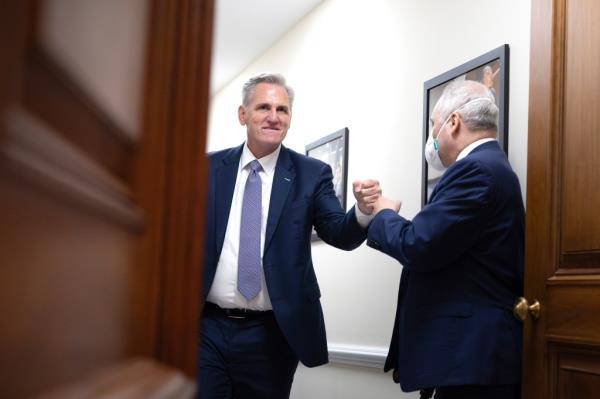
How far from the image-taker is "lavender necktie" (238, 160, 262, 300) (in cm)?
253

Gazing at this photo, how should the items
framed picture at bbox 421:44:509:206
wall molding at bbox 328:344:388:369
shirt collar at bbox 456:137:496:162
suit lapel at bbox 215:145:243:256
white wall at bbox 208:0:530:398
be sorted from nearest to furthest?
shirt collar at bbox 456:137:496:162, suit lapel at bbox 215:145:243:256, framed picture at bbox 421:44:509:206, white wall at bbox 208:0:530:398, wall molding at bbox 328:344:388:369

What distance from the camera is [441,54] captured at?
329 cm

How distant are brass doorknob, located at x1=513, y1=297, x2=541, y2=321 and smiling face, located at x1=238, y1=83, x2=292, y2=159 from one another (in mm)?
1118

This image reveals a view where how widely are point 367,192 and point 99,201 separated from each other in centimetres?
205

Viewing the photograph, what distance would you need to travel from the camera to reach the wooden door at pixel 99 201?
355mm

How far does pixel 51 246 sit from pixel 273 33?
16.9 feet

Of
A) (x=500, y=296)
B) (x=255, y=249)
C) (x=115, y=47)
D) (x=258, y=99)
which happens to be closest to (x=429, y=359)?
(x=500, y=296)

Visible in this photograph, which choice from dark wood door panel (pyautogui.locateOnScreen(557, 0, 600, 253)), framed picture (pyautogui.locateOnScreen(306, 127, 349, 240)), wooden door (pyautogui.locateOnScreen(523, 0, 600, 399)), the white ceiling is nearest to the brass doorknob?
wooden door (pyautogui.locateOnScreen(523, 0, 600, 399))

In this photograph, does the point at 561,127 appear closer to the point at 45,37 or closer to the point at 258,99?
the point at 258,99

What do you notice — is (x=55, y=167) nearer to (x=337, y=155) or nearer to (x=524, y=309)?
(x=524, y=309)

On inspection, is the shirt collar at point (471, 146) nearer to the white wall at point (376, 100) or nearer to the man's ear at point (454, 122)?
the man's ear at point (454, 122)

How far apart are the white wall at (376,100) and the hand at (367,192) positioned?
1.93ft

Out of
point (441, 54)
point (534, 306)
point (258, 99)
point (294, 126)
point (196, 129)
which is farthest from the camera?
point (294, 126)

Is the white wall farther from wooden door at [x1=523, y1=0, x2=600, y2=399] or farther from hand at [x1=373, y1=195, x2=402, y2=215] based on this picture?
hand at [x1=373, y1=195, x2=402, y2=215]
